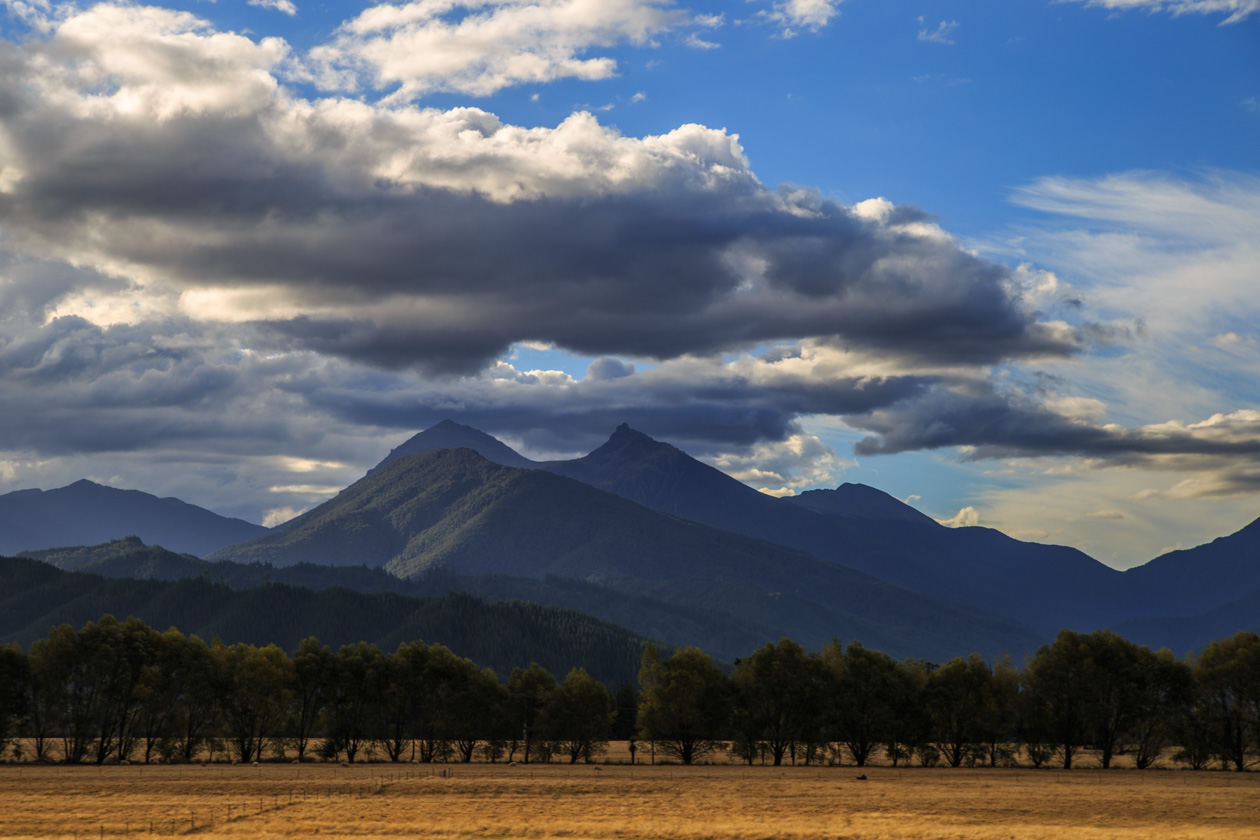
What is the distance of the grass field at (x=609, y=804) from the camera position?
236 ft

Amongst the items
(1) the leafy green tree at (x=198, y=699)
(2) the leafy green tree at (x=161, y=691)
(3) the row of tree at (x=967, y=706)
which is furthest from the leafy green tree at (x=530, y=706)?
(2) the leafy green tree at (x=161, y=691)

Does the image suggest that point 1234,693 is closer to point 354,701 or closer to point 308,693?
point 354,701

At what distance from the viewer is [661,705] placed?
15462 cm

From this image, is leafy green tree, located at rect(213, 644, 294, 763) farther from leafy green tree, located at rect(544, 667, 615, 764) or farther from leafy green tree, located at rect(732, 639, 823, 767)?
leafy green tree, located at rect(732, 639, 823, 767)

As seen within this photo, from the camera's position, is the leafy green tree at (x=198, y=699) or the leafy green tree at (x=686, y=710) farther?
the leafy green tree at (x=686, y=710)

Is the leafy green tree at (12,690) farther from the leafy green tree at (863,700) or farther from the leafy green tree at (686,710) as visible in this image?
the leafy green tree at (863,700)

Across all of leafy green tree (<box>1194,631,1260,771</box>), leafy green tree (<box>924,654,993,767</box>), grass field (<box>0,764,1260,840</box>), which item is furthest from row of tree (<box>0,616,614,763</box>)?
leafy green tree (<box>1194,631,1260,771</box>)

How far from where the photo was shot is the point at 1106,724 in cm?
14938

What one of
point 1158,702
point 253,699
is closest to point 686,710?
point 253,699

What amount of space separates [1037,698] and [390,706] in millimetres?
97835

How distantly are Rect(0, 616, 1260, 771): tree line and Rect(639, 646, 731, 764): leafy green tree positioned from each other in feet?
0.92

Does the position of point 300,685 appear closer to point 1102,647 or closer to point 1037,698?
point 1037,698

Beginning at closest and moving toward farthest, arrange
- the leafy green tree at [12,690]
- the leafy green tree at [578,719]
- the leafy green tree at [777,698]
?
the leafy green tree at [12,690]
the leafy green tree at [578,719]
the leafy green tree at [777,698]

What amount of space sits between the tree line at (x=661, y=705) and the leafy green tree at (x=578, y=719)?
23 centimetres
